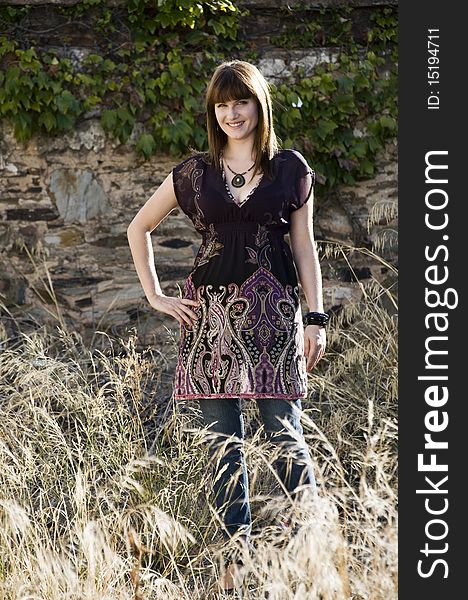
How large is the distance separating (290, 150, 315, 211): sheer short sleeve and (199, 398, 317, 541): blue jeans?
654 millimetres

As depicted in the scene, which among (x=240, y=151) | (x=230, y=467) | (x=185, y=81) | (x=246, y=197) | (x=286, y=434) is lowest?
(x=230, y=467)

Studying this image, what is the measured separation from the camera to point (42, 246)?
562 centimetres

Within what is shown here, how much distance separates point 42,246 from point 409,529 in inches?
138

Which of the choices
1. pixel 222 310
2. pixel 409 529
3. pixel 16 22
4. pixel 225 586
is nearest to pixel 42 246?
pixel 16 22

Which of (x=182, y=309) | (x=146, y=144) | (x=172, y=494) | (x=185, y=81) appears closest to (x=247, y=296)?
(x=182, y=309)

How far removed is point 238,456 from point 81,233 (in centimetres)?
288

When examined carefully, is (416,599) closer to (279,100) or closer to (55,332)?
(55,332)

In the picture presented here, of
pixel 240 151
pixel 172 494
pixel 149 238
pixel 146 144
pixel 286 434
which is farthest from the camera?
pixel 146 144

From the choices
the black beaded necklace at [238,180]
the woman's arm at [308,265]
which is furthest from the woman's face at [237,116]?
the woman's arm at [308,265]

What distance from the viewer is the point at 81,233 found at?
5.66 m

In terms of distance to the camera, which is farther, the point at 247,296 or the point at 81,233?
the point at 81,233

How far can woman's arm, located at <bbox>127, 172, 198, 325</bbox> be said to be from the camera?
3.19 m

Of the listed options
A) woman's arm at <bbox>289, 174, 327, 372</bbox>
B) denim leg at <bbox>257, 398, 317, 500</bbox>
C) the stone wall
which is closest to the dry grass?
denim leg at <bbox>257, 398, 317, 500</bbox>

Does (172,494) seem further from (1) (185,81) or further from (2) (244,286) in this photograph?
(1) (185,81)
